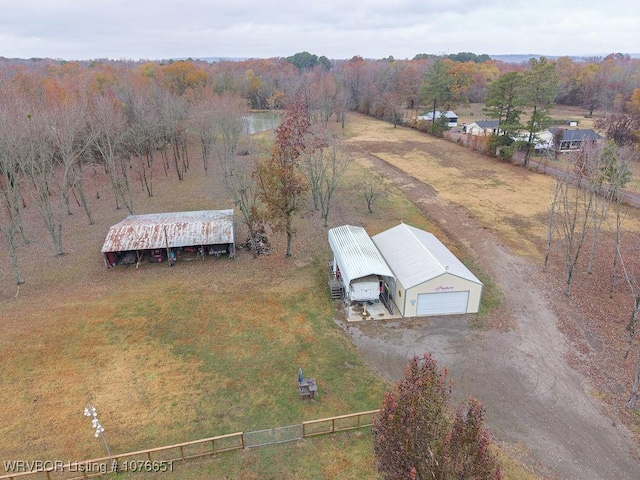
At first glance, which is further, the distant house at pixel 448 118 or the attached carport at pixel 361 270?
the distant house at pixel 448 118

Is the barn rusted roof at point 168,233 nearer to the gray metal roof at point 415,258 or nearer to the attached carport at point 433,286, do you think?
the gray metal roof at point 415,258

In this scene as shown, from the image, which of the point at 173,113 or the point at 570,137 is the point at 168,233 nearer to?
the point at 173,113

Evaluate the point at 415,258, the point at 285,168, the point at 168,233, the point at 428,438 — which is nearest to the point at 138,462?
the point at 428,438

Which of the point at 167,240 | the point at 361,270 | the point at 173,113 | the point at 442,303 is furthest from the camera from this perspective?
the point at 173,113

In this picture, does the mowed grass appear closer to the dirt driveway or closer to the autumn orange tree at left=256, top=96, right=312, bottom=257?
the dirt driveway

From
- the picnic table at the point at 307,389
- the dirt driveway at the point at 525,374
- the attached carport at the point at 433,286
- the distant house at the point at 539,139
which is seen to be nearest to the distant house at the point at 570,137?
the distant house at the point at 539,139

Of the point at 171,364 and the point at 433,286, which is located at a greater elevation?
the point at 433,286
